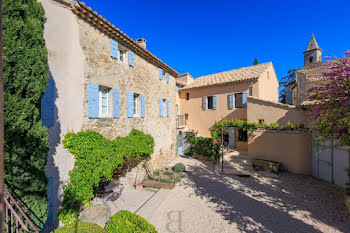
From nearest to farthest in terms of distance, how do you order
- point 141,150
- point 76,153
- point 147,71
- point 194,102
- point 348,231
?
point 348,231 < point 76,153 < point 141,150 < point 147,71 < point 194,102

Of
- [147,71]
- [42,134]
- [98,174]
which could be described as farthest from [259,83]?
[42,134]

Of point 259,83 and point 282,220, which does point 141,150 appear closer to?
point 282,220

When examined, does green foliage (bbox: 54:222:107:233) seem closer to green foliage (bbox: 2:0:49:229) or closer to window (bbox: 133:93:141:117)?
green foliage (bbox: 2:0:49:229)

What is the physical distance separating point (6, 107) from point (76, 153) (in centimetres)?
259

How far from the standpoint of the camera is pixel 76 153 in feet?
18.1

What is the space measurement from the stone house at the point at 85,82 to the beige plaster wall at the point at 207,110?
9.13 meters

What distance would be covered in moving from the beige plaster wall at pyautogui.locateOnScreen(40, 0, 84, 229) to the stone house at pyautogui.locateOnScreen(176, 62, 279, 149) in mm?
13534

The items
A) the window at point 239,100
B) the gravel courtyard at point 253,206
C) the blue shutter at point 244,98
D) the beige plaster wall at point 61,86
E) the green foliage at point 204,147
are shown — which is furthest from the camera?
the window at point 239,100

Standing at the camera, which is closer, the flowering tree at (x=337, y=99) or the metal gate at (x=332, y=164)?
the flowering tree at (x=337, y=99)

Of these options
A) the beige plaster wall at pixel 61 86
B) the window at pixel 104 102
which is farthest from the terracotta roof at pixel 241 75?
the beige plaster wall at pixel 61 86

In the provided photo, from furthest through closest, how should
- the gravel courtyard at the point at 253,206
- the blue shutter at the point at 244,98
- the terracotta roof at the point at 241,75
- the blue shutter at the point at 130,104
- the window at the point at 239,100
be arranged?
the window at the point at 239,100, the terracotta roof at the point at 241,75, the blue shutter at the point at 244,98, the blue shutter at the point at 130,104, the gravel courtyard at the point at 253,206

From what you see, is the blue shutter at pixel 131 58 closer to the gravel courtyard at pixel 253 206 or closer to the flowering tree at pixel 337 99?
the gravel courtyard at pixel 253 206

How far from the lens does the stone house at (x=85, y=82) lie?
5129mm

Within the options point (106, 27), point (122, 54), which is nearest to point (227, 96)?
point (122, 54)
